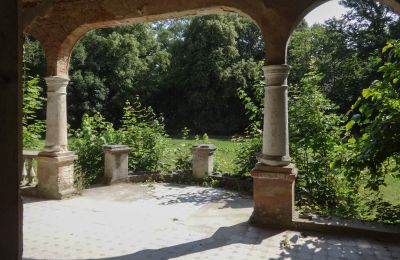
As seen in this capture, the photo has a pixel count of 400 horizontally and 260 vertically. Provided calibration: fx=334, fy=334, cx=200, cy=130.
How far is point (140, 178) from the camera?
8.55 meters

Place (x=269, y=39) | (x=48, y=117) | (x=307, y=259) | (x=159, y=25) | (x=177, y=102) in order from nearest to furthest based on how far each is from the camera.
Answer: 1. (x=307, y=259)
2. (x=269, y=39)
3. (x=48, y=117)
4. (x=177, y=102)
5. (x=159, y=25)

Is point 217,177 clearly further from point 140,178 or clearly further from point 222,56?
point 222,56

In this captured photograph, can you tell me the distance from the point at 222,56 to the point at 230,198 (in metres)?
20.8

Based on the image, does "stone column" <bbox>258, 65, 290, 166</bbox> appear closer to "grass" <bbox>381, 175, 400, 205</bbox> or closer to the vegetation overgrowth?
Answer: "grass" <bbox>381, 175, 400, 205</bbox>

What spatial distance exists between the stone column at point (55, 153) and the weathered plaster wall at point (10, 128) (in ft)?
20.4

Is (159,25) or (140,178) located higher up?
(159,25)

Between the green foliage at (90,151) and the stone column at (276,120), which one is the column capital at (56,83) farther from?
the stone column at (276,120)

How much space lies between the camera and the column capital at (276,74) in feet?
16.7

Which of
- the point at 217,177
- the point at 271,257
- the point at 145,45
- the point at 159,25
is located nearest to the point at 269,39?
the point at 271,257

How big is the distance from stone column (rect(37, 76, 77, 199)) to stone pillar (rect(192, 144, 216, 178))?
3.00m

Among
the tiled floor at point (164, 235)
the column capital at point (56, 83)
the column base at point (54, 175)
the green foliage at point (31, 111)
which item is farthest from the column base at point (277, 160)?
the green foliage at point (31, 111)

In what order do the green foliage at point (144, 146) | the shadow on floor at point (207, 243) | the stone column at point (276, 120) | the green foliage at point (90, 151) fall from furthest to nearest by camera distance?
the green foliage at point (144, 146) < the green foliage at point (90, 151) < the stone column at point (276, 120) < the shadow on floor at point (207, 243)

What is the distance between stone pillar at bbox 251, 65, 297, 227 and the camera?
508cm

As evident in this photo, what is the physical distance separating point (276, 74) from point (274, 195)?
1860 millimetres
